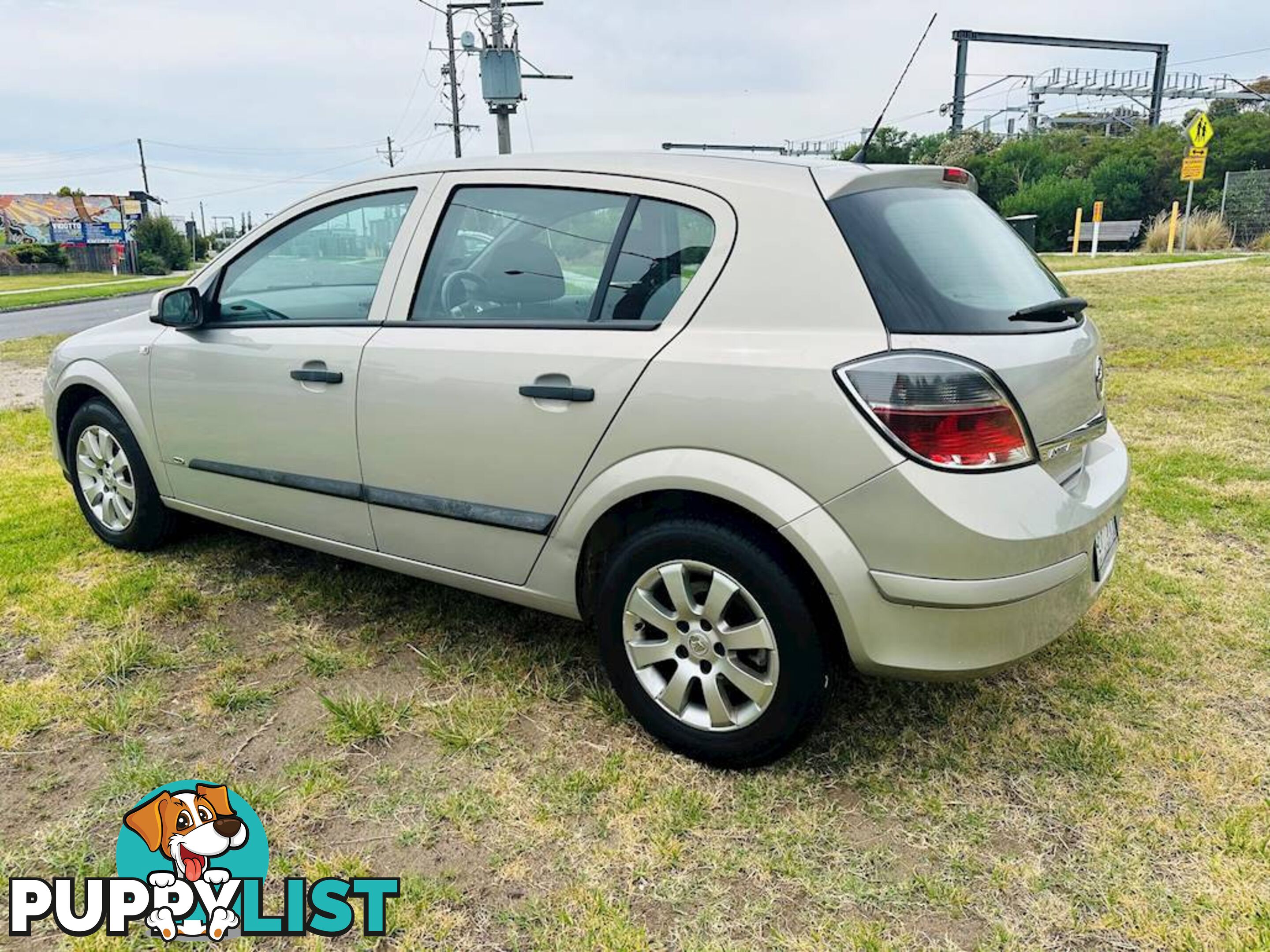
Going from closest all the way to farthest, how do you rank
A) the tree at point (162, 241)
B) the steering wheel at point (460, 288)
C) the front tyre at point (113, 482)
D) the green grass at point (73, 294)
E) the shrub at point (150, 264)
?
the steering wheel at point (460, 288) → the front tyre at point (113, 482) → the green grass at point (73, 294) → the shrub at point (150, 264) → the tree at point (162, 241)

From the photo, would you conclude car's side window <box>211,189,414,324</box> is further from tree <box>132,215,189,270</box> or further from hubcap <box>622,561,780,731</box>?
tree <box>132,215,189,270</box>

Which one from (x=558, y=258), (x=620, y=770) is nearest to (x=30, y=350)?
(x=558, y=258)

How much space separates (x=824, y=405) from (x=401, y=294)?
62.4 inches

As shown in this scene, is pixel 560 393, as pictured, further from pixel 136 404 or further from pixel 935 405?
pixel 136 404

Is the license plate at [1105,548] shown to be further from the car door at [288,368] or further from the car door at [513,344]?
the car door at [288,368]

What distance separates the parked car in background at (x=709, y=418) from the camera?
2180 mm

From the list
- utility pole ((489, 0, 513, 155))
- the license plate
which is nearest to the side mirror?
the license plate

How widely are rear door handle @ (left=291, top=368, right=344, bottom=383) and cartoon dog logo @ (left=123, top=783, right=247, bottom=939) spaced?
134 cm

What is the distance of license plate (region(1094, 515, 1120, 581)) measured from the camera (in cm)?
249

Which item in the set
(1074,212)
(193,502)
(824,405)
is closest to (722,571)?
(824,405)

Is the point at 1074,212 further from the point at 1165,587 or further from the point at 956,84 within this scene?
the point at 1165,587

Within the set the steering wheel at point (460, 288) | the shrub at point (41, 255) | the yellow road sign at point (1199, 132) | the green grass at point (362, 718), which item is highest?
the yellow road sign at point (1199, 132)

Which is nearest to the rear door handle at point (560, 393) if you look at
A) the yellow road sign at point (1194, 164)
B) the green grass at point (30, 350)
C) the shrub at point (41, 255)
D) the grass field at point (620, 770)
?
the grass field at point (620, 770)

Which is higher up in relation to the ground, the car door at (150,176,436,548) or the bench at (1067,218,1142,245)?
the bench at (1067,218,1142,245)
